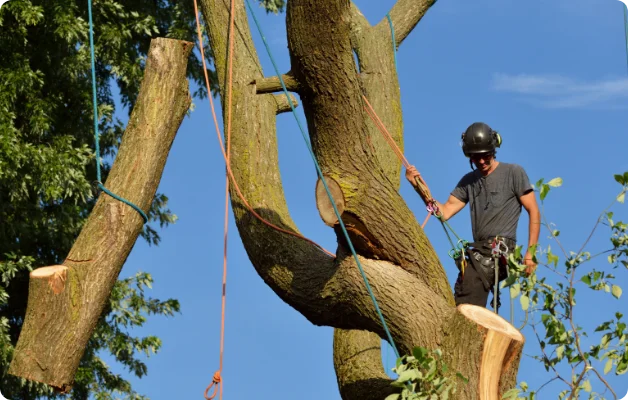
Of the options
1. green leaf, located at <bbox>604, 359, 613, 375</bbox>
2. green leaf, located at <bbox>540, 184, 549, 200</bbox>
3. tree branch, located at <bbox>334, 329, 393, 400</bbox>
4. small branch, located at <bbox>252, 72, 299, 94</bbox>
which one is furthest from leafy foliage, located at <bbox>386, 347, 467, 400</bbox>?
small branch, located at <bbox>252, 72, 299, 94</bbox>

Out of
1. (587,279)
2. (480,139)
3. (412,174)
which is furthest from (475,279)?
(587,279)

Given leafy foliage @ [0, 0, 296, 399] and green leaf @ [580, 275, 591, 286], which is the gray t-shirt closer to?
green leaf @ [580, 275, 591, 286]

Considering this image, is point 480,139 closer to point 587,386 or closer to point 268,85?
point 268,85

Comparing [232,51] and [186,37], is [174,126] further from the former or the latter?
[186,37]

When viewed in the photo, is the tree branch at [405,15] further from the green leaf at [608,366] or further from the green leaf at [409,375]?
the green leaf at [409,375]

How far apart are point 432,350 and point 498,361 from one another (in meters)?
0.31

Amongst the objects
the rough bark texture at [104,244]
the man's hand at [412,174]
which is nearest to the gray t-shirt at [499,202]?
the man's hand at [412,174]

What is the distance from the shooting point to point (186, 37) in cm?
1123

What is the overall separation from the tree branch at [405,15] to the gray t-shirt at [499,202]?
96.5 inches

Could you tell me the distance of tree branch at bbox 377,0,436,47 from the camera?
8219 millimetres

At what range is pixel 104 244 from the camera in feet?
17.6

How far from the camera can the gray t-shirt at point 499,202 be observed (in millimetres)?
5938

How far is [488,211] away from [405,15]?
2.82 metres

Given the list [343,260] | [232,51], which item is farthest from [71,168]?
[343,260]
